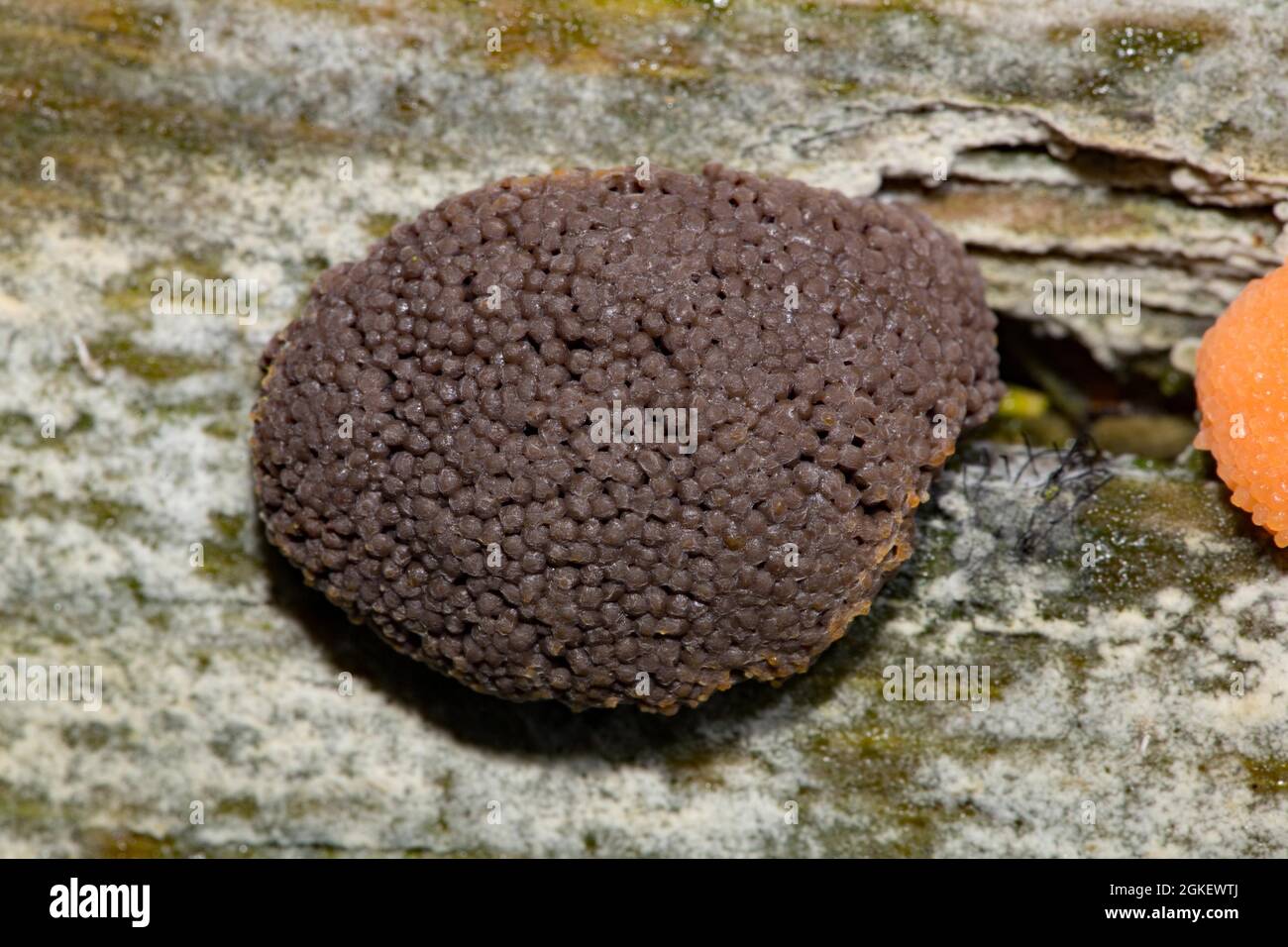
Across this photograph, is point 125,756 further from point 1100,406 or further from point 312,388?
point 1100,406

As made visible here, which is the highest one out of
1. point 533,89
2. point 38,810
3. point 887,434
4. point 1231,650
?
point 533,89

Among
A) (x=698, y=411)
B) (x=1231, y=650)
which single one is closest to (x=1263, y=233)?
(x=1231, y=650)

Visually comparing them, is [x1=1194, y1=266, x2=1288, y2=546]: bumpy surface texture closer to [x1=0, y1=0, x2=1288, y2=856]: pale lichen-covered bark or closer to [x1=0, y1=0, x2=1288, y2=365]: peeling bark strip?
[x1=0, y1=0, x2=1288, y2=856]: pale lichen-covered bark

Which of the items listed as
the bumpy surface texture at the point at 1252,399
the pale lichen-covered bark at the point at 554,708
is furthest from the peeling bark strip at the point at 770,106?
the bumpy surface texture at the point at 1252,399

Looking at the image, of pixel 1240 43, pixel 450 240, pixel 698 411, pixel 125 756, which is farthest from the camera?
pixel 125 756

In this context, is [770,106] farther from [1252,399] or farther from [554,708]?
[554,708]

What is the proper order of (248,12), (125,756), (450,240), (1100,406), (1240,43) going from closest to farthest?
(450,240)
(1240,43)
(248,12)
(125,756)
(1100,406)

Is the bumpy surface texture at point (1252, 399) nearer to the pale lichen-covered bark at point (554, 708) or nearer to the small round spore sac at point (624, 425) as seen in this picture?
the pale lichen-covered bark at point (554, 708)
